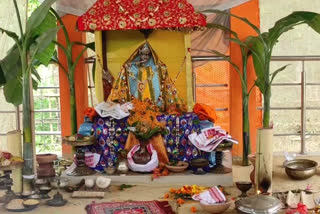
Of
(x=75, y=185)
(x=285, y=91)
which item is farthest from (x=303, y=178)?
(x=285, y=91)

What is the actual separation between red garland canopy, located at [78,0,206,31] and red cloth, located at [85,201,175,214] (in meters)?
2.40

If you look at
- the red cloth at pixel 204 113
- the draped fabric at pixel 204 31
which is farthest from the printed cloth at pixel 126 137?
the draped fabric at pixel 204 31

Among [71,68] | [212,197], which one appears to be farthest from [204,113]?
[71,68]

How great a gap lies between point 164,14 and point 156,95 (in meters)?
1.07

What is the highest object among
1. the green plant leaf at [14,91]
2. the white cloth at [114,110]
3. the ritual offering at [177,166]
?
the green plant leaf at [14,91]

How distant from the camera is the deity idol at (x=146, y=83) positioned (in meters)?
6.56

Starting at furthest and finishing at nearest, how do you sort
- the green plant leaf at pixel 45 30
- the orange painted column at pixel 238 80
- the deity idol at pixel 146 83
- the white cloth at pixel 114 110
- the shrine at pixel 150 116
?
1. the orange painted column at pixel 238 80
2. the deity idol at pixel 146 83
3. the white cloth at pixel 114 110
4. the green plant leaf at pixel 45 30
5. the shrine at pixel 150 116

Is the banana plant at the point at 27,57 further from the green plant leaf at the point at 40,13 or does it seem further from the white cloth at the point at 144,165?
the white cloth at the point at 144,165

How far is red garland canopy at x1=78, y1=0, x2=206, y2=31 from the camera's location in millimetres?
6230

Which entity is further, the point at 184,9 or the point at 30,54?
the point at 184,9

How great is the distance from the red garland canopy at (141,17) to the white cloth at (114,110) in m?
0.99

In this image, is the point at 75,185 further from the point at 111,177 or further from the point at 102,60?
the point at 102,60

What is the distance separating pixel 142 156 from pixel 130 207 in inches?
40.8

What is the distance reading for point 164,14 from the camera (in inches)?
248
